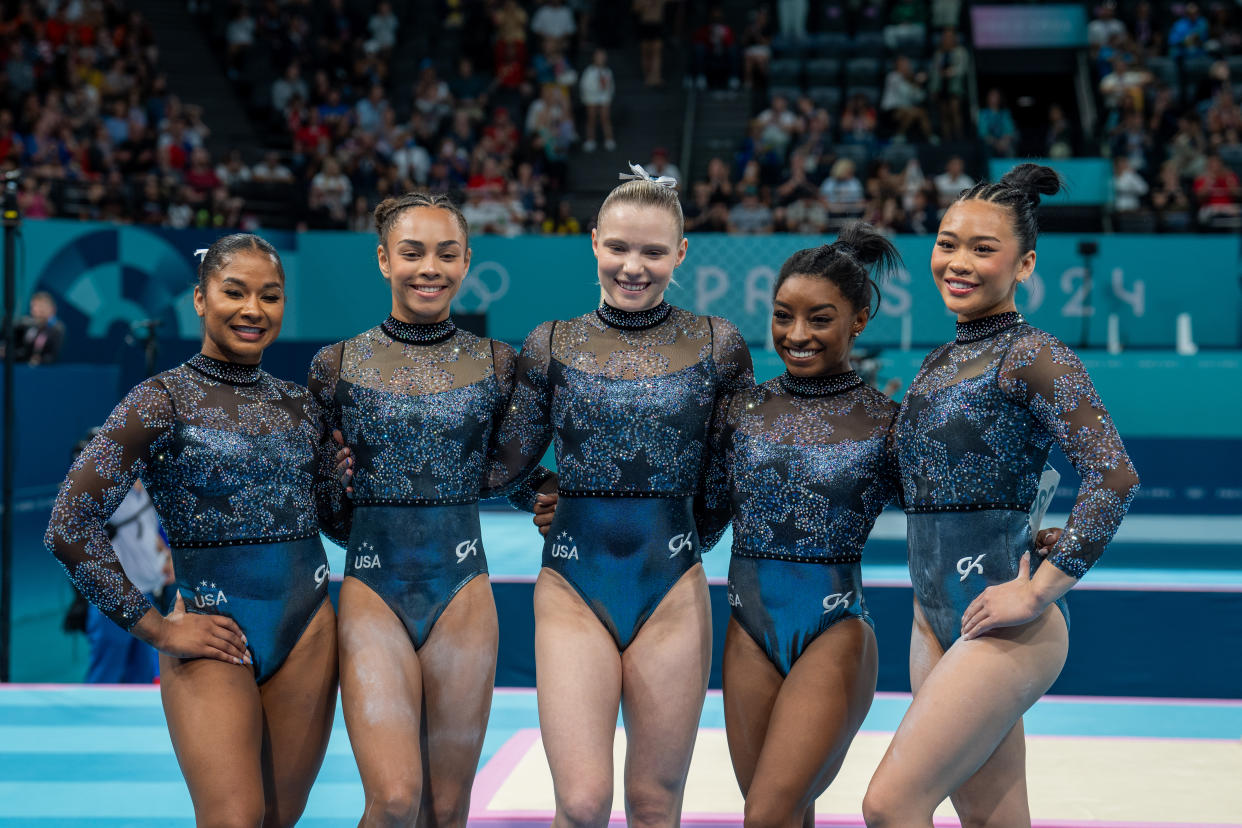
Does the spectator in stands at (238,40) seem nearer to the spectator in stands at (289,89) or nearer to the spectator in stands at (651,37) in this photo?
the spectator in stands at (289,89)

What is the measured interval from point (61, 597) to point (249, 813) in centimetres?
706

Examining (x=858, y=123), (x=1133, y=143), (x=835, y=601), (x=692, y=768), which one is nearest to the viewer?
(x=835, y=601)

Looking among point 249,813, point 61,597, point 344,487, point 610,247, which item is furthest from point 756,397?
point 61,597

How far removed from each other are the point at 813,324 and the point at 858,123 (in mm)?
10519

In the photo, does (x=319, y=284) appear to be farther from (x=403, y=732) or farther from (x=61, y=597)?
(x=403, y=732)

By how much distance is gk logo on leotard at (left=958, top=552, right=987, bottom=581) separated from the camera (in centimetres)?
260

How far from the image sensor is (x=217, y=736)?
2539 mm

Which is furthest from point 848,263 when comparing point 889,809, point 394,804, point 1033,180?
point 394,804

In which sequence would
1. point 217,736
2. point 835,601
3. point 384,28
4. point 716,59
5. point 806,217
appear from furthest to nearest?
point 384,28 < point 716,59 < point 806,217 < point 835,601 < point 217,736

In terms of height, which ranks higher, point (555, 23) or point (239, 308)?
point (555, 23)

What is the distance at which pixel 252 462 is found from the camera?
8.88 ft

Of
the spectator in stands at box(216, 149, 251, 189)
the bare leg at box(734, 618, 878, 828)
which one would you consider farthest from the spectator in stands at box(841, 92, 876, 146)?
the bare leg at box(734, 618, 878, 828)

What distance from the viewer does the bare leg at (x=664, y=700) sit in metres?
2.63

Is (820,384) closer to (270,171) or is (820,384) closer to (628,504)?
(628,504)
